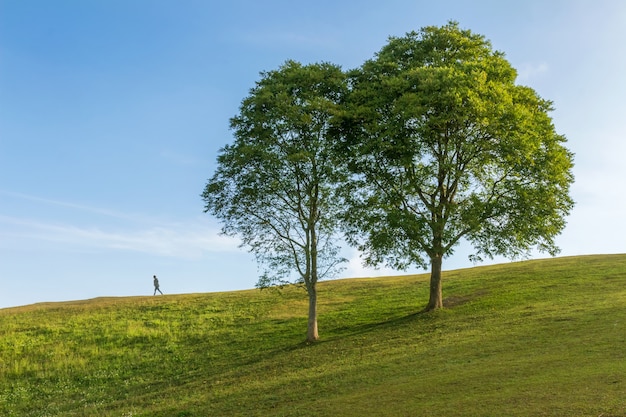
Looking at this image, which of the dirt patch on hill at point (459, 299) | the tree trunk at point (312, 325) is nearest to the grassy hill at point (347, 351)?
the dirt patch on hill at point (459, 299)

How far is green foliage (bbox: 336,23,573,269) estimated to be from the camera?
125 feet

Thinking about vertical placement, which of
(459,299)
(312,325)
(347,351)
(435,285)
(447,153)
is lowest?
(347,351)

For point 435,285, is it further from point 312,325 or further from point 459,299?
point 312,325

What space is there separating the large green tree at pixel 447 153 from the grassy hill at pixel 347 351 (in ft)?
18.3

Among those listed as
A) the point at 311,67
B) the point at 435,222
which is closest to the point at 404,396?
the point at 435,222

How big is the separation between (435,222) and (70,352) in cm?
2973

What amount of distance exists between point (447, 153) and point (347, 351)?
17.3 metres

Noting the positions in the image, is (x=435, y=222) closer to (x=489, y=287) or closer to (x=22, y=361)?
(x=489, y=287)

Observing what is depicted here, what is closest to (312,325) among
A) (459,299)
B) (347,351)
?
(347,351)

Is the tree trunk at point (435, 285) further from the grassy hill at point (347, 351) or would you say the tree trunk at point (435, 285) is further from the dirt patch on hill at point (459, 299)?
the dirt patch on hill at point (459, 299)

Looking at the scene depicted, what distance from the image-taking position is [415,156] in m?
40.9

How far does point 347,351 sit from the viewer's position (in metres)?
32.1

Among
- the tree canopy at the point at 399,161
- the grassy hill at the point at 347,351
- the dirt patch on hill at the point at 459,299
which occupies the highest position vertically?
the tree canopy at the point at 399,161

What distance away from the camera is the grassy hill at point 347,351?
66.4ft
